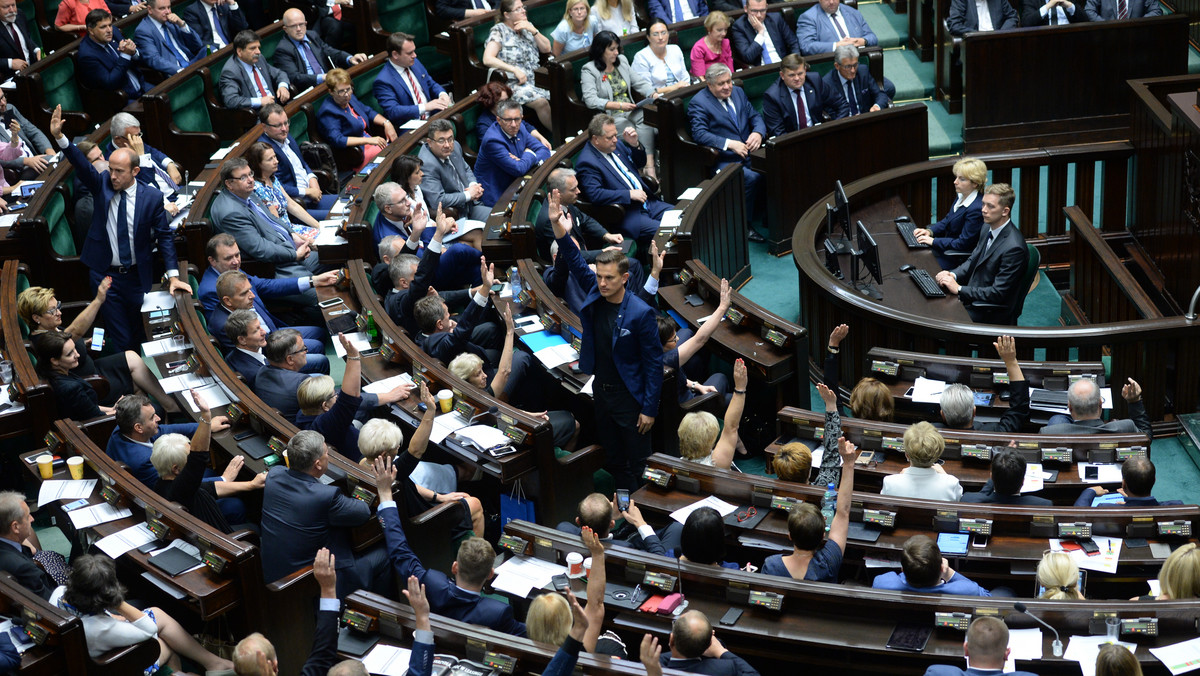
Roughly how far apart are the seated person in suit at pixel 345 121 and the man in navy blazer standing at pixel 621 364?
3.90m

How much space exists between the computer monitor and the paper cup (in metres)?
4.02

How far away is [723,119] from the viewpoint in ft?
28.1

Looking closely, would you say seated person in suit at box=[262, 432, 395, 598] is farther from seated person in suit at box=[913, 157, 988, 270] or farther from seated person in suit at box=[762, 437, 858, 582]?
seated person in suit at box=[913, 157, 988, 270]

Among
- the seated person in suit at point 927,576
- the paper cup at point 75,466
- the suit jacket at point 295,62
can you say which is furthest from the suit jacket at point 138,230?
the seated person in suit at point 927,576

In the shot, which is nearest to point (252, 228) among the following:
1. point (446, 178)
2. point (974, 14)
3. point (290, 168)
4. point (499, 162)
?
point (290, 168)

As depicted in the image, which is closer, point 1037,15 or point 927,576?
point 927,576

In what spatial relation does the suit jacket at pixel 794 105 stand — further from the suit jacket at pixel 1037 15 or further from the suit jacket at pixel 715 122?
the suit jacket at pixel 1037 15

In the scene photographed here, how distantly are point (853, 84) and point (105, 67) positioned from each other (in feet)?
18.4

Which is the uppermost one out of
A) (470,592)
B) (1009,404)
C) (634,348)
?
(634,348)

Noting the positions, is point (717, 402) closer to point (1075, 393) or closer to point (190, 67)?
point (1075, 393)

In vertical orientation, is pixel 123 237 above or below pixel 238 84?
below

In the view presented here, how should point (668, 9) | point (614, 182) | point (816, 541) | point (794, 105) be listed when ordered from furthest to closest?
1. point (668, 9)
2. point (794, 105)
3. point (614, 182)
4. point (816, 541)

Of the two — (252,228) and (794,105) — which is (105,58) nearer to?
(252,228)

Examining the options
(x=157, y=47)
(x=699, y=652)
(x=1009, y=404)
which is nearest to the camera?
(x=699, y=652)
